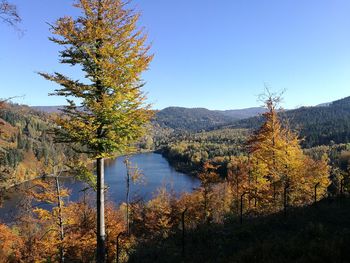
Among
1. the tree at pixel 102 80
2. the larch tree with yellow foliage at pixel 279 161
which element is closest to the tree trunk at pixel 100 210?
the tree at pixel 102 80

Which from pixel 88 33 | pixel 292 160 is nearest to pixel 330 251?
pixel 88 33

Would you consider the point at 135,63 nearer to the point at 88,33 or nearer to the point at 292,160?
the point at 88,33

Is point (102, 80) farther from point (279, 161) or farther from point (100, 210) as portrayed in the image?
point (279, 161)

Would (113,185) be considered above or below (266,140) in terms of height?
below

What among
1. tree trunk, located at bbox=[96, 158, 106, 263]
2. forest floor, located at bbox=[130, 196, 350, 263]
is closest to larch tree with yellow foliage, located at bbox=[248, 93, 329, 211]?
forest floor, located at bbox=[130, 196, 350, 263]

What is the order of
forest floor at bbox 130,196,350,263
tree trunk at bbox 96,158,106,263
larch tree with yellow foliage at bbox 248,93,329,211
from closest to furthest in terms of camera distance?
forest floor at bbox 130,196,350,263
tree trunk at bbox 96,158,106,263
larch tree with yellow foliage at bbox 248,93,329,211

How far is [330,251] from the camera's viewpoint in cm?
805

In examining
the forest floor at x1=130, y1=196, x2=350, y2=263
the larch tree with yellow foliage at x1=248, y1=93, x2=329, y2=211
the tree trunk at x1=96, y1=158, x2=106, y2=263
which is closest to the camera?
the forest floor at x1=130, y1=196, x2=350, y2=263

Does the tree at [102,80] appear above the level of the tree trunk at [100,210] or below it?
above

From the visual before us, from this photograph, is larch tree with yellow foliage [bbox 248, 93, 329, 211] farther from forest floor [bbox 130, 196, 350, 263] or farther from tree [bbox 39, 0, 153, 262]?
tree [bbox 39, 0, 153, 262]

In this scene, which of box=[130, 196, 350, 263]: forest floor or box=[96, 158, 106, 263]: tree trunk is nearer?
box=[130, 196, 350, 263]: forest floor

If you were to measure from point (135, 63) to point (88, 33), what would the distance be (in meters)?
2.13

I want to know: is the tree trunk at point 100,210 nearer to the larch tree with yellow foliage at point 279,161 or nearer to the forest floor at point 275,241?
the forest floor at point 275,241

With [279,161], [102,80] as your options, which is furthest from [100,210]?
[279,161]
